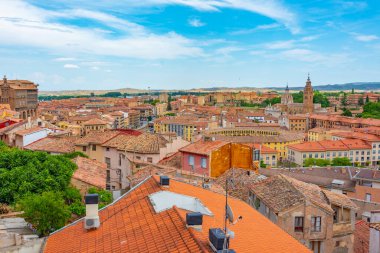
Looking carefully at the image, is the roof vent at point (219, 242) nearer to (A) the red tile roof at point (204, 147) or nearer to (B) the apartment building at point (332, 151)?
(A) the red tile roof at point (204, 147)

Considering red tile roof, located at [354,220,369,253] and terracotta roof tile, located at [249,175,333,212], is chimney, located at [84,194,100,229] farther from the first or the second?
red tile roof, located at [354,220,369,253]

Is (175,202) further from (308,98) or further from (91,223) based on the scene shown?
(308,98)

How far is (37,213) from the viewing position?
1661 centimetres

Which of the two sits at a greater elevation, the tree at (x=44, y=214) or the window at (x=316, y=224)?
the tree at (x=44, y=214)

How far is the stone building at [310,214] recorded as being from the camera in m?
18.6

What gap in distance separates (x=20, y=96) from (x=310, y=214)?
99.2 meters

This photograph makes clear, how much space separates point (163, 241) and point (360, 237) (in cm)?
1683


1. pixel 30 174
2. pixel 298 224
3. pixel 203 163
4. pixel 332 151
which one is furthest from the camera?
pixel 332 151

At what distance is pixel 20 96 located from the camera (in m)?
104

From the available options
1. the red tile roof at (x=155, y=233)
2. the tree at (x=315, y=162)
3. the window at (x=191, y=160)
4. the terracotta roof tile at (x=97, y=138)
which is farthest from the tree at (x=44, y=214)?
the tree at (x=315, y=162)

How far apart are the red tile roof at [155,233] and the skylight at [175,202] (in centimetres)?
22

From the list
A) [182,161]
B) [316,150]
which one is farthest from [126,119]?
[182,161]

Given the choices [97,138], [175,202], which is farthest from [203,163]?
[175,202]

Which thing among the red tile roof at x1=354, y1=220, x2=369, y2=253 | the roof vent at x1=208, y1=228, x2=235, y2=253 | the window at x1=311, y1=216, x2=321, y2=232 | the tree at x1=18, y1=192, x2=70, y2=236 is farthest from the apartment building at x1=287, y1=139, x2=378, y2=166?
the roof vent at x1=208, y1=228, x2=235, y2=253
